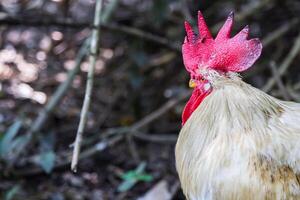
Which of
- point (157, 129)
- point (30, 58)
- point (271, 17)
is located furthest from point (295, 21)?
point (30, 58)

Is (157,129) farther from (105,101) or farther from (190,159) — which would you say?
(190,159)

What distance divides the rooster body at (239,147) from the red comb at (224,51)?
0.31 feet

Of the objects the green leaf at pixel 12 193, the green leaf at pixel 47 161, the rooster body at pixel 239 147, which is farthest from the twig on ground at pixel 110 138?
the rooster body at pixel 239 147

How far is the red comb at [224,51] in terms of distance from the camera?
9.43 ft

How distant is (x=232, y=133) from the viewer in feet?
8.57

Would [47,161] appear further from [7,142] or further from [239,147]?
[239,147]

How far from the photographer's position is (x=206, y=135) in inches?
107

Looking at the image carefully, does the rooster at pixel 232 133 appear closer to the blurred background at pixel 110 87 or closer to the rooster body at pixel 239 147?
the rooster body at pixel 239 147

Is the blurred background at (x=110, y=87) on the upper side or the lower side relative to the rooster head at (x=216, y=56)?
lower

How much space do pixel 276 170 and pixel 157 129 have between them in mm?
2869

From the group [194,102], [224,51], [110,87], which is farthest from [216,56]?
[110,87]

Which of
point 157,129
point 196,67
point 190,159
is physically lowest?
point 157,129

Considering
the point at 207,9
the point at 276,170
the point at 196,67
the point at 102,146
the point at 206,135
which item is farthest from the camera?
the point at 207,9

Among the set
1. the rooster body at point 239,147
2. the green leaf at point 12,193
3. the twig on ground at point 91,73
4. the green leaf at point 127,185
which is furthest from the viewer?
the green leaf at point 127,185
